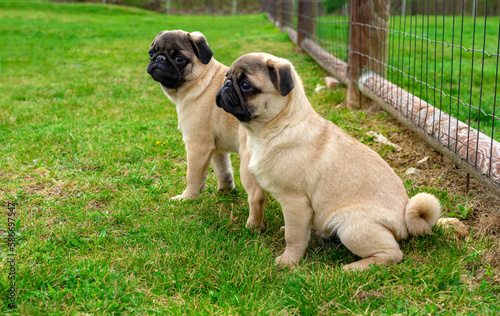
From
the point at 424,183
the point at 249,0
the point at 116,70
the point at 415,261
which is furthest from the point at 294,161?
the point at 249,0

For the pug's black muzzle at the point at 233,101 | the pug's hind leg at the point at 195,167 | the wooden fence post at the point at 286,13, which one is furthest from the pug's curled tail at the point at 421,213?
the wooden fence post at the point at 286,13

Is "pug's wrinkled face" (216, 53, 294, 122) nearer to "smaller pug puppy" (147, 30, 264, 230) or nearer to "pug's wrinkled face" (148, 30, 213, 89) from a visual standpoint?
"smaller pug puppy" (147, 30, 264, 230)

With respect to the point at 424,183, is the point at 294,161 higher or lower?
higher

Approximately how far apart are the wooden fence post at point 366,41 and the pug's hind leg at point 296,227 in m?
3.91

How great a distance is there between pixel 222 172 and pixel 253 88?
1560 millimetres

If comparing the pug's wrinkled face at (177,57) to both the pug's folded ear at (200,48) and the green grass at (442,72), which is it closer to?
the pug's folded ear at (200,48)

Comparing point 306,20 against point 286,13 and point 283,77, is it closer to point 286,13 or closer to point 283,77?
point 286,13

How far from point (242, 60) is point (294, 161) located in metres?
0.81

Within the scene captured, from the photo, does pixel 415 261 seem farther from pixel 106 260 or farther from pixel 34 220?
pixel 34 220

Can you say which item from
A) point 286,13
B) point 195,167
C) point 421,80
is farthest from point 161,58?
point 286,13

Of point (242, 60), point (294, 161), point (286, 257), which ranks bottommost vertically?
point (286, 257)

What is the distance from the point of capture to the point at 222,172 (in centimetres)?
461

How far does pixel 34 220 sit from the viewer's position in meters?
3.79

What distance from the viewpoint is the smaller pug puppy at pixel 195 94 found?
421 cm
